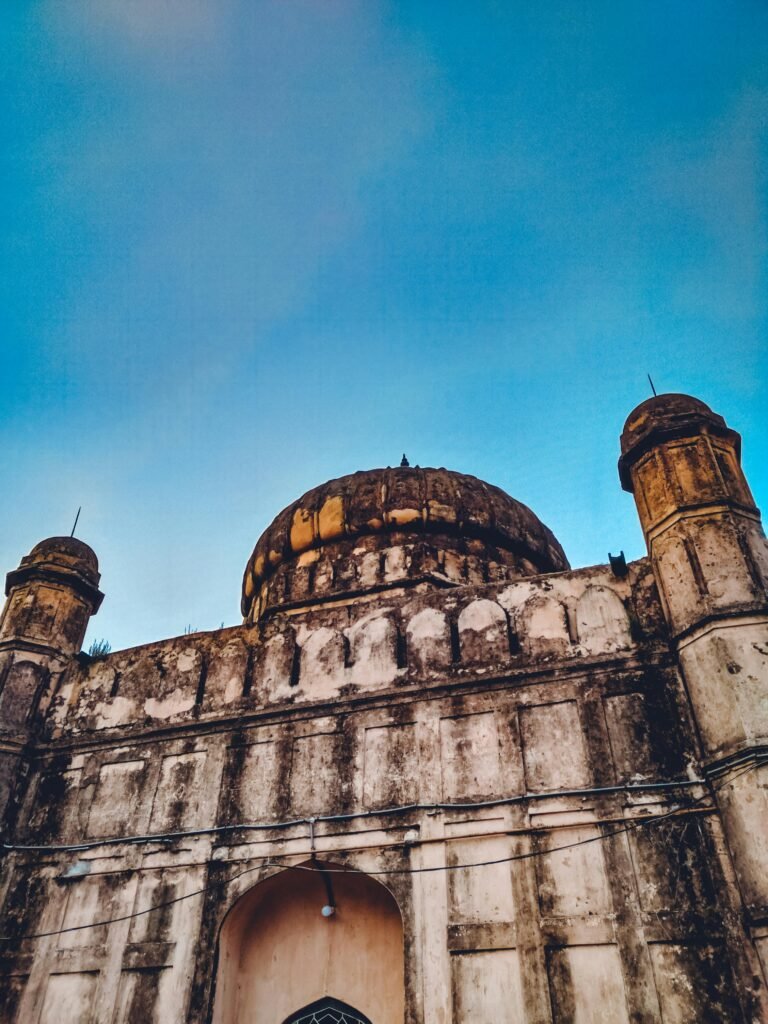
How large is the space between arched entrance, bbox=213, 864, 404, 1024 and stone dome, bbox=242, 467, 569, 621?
14.5ft

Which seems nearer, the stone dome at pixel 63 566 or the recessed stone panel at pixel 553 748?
the recessed stone panel at pixel 553 748

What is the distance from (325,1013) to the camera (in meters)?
8.12

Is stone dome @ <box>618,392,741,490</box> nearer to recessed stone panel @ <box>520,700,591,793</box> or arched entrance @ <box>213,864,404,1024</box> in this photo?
recessed stone panel @ <box>520,700,591,793</box>

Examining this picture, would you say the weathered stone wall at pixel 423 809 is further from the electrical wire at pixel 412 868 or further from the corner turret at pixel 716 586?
the corner turret at pixel 716 586

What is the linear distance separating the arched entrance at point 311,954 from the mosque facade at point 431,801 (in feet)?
0.09

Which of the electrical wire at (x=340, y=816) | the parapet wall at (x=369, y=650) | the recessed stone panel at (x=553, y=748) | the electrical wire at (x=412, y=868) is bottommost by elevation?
the electrical wire at (x=412, y=868)

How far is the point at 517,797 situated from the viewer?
7734 millimetres

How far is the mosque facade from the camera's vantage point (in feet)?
22.7

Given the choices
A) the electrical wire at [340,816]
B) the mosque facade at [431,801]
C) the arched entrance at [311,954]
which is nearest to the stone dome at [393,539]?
the mosque facade at [431,801]

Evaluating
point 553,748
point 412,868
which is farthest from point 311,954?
point 553,748

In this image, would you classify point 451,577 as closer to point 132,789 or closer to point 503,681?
point 503,681

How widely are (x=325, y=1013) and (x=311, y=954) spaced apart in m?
0.53

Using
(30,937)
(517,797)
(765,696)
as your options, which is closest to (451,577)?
(517,797)

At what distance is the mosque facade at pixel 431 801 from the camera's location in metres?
6.93
